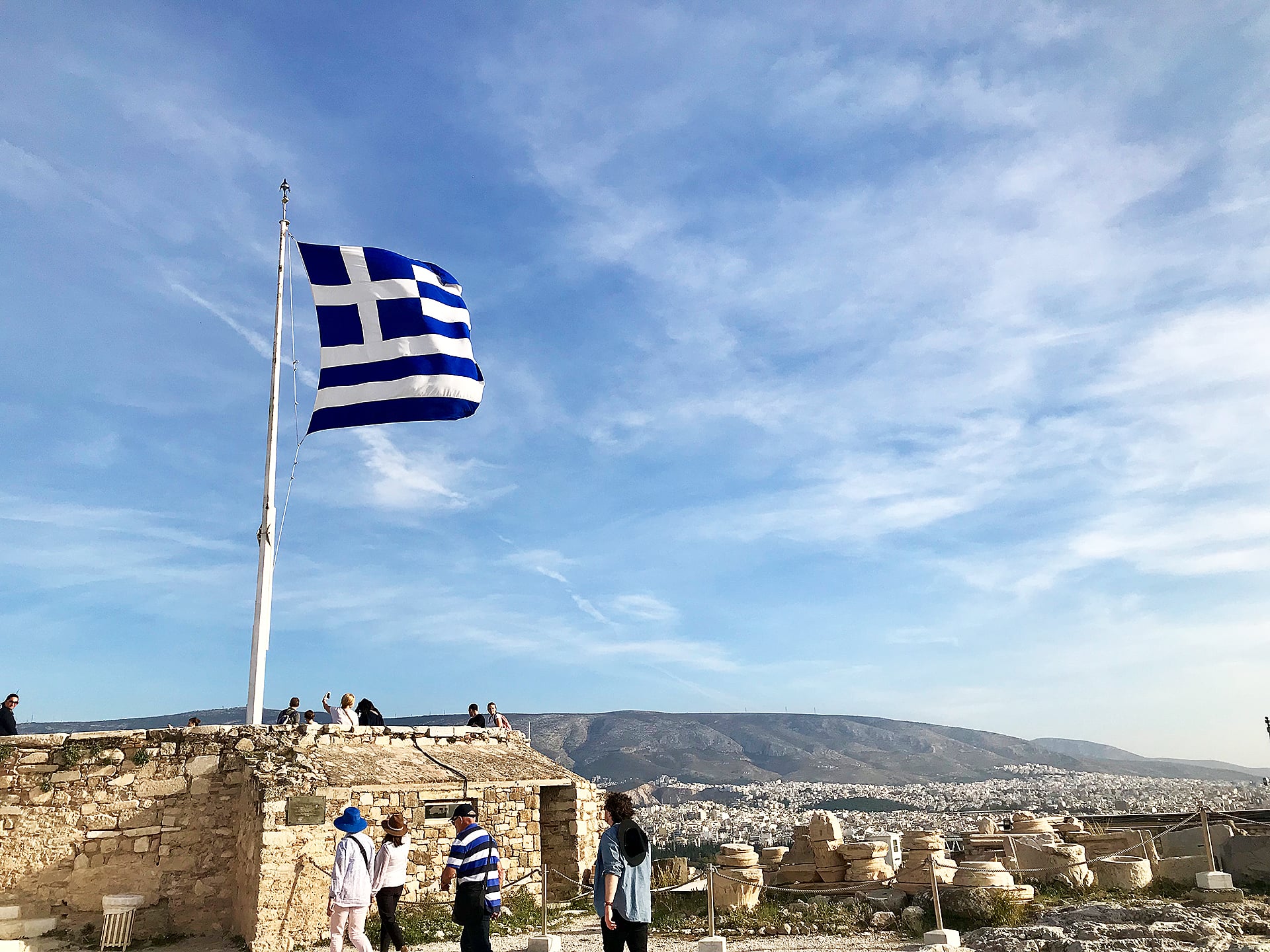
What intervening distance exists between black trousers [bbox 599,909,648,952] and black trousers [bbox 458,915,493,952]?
1.48 m

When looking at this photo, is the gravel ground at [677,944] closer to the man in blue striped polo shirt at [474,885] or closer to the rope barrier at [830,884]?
the rope barrier at [830,884]

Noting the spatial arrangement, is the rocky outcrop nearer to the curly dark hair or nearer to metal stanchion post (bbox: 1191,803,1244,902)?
metal stanchion post (bbox: 1191,803,1244,902)

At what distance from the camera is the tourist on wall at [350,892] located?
8992 millimetres

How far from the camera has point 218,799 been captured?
1295cm

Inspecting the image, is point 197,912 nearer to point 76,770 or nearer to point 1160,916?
point 76,770

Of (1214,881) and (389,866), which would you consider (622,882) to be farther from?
(1214,881)

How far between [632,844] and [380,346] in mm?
10235

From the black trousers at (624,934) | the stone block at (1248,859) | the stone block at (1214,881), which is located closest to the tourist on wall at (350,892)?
the black trousers at (624,934)

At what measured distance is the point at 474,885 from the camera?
8375 millimetres

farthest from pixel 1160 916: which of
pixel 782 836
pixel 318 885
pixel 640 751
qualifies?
pixel 640 751

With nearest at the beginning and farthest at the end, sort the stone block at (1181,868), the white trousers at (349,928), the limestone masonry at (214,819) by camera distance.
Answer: the white trousers at (349,928), the limestone masonry at (214,819), the stone block at (1181,868)

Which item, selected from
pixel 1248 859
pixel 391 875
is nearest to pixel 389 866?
pixel 391 875

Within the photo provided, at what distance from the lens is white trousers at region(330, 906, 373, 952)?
29.5 feet

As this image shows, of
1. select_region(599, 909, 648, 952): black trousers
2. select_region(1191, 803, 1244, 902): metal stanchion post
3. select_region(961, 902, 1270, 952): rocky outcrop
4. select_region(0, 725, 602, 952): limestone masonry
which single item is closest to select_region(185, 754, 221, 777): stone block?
select_region(0, 725, 602, 952): limestone masonry
